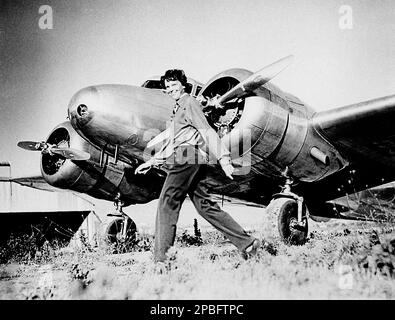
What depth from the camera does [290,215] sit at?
5.96 m

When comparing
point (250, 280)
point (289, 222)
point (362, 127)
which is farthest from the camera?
point (289, 222)

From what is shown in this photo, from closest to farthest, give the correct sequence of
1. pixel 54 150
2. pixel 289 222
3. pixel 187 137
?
pixel 187 137 → pixel 289 222 → pixel 54 150

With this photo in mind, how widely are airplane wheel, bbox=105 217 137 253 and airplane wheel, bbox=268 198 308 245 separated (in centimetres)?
296

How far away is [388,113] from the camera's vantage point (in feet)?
17.7

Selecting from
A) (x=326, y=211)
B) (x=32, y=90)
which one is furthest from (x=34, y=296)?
(x=326, y=211)

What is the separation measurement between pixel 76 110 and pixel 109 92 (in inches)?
21.0

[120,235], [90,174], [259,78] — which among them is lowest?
[120,235]

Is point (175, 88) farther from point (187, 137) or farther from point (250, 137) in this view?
point (250, 137)

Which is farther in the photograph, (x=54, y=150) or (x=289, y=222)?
(x=54, y=150)

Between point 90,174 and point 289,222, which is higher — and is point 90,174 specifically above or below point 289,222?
above

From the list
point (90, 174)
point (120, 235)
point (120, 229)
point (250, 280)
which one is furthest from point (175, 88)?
point (120, 229)

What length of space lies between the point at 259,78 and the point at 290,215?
2.27 m

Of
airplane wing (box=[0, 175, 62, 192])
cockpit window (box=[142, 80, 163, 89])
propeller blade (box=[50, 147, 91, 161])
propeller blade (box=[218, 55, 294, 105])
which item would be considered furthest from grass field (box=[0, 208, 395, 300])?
airplane wing (box=[0, 175, 62, 192])
